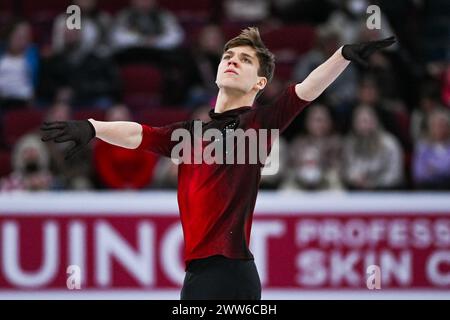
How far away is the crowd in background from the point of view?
28.8 feet

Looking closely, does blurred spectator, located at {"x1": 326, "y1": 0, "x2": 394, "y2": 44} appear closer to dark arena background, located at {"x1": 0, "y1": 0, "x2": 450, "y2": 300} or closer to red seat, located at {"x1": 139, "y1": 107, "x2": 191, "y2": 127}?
dark arena background, located at {"x1": 0, "y1": 0, "x2": 450, "y2": 300}

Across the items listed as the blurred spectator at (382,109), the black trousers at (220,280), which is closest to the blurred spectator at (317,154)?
the blurred spectator at (382,109)

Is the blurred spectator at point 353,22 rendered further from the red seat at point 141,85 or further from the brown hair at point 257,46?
the brown hair at point 257,46

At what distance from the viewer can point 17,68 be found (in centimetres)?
997

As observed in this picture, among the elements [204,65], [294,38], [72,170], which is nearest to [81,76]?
[204,65]

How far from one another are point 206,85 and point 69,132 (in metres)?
5.71

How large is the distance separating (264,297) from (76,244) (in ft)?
5.03

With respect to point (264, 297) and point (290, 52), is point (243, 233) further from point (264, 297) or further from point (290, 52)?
point (290, 52)

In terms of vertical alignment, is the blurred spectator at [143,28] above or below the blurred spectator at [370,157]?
above

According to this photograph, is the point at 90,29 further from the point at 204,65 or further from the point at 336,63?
the point at 336,63

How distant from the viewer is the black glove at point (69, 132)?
4.25 m

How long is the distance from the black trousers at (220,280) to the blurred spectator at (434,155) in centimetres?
449

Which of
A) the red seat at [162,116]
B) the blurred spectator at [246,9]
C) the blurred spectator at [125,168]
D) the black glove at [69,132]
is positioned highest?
the blurred spectator at [246,9]

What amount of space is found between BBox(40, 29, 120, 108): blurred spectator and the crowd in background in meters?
0.01
